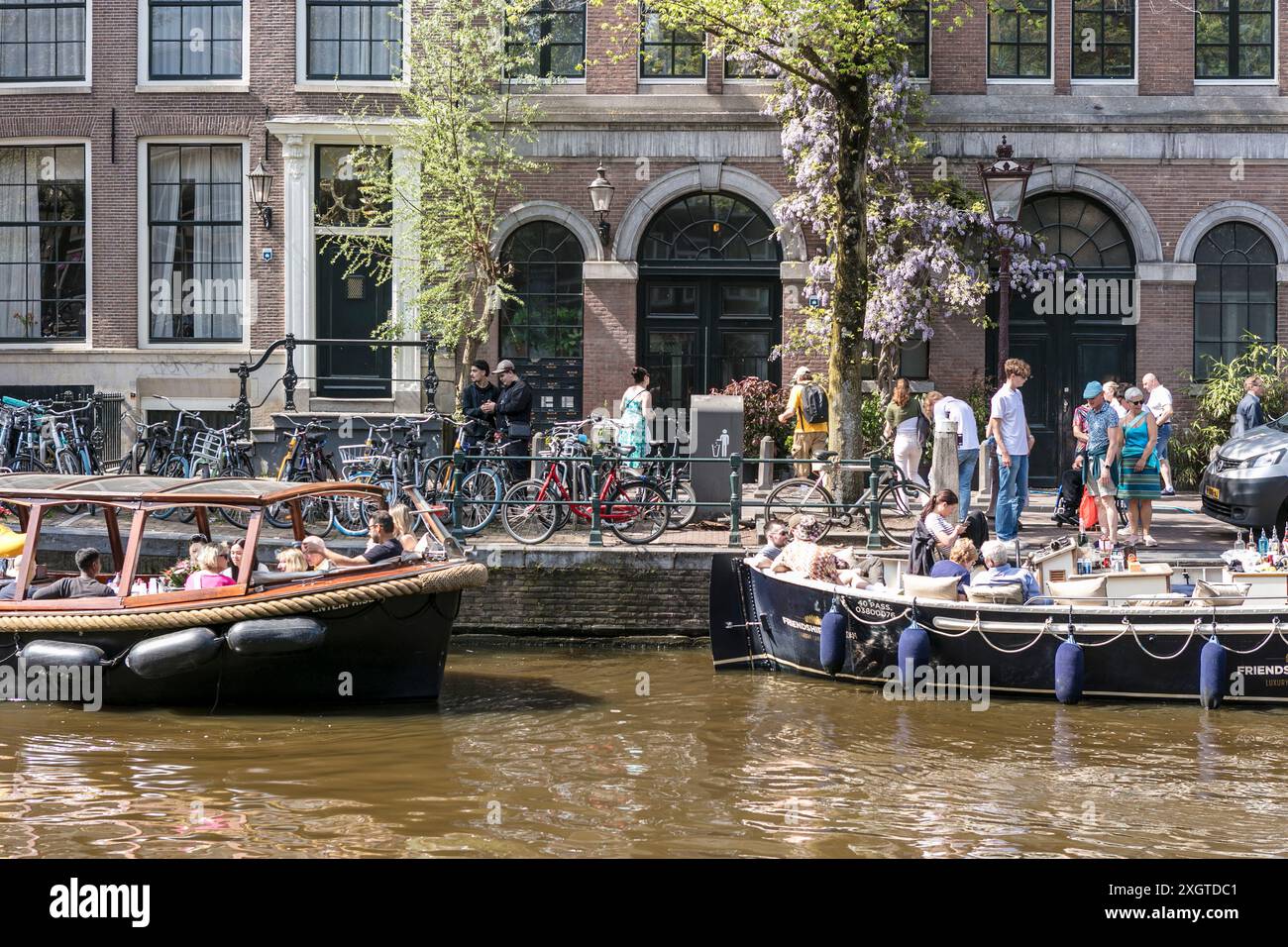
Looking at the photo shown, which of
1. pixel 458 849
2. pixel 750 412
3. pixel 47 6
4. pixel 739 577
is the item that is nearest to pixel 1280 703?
pixel 739 577

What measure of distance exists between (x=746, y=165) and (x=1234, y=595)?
11701 millimetres

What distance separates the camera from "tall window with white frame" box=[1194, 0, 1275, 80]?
76.0 ft

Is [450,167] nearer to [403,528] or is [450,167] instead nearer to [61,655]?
[403,528]

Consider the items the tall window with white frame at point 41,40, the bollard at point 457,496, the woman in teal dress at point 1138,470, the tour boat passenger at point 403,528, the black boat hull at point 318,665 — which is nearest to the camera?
the black boat hull at point 318,665

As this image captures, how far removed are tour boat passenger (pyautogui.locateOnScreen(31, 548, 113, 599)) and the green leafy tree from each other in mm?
9283

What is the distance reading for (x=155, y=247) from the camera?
23.8 m

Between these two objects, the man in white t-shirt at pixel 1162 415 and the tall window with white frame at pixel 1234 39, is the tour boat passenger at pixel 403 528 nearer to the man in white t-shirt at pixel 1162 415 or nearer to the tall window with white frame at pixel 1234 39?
the man in white t-shirt at pixel 1162 415

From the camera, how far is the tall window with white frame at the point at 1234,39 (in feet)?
76.0

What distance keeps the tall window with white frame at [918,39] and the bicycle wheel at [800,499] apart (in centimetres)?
840

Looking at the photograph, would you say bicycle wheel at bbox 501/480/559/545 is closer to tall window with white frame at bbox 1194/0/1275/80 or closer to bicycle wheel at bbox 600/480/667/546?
bicycle wheel at bbox 600/480/667/546

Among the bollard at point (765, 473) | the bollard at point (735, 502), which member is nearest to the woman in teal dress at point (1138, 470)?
the bollard at point (735, 502)

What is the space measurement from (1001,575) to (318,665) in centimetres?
559
